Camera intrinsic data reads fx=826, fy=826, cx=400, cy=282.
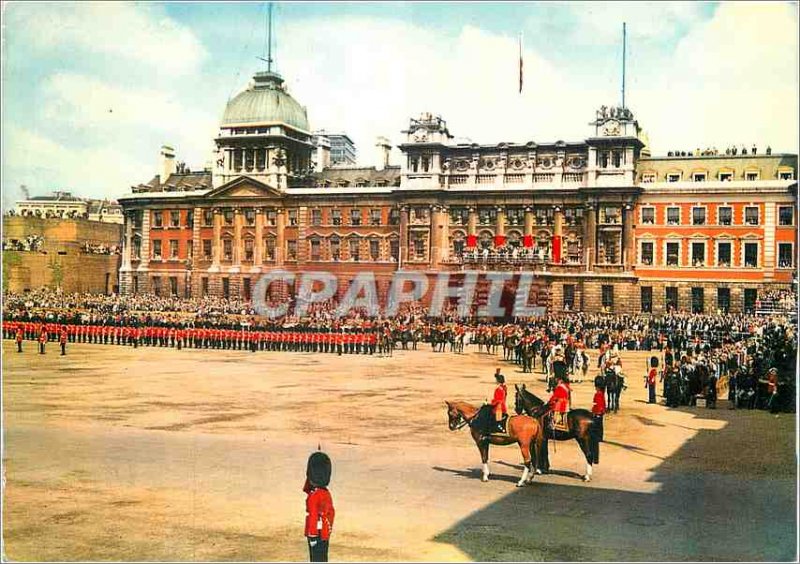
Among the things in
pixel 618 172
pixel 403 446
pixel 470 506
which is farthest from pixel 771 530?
pixel 618 172

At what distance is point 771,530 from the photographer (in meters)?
13.2

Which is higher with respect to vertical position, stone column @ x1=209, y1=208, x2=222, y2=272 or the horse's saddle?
stone column @ x1=209, y1=208, x2=222, y2=272

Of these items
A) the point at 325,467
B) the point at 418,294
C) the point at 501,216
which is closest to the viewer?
the point at 325,467

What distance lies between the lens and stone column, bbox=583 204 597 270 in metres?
56.6

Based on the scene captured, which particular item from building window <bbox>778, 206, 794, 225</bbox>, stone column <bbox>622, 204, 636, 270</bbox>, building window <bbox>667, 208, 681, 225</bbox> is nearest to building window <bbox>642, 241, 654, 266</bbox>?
stone column <bbox>622, 204, 636, 270</bbox>

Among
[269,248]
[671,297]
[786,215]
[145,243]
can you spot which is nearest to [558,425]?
[786,215]

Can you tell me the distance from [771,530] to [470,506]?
4.83 metres

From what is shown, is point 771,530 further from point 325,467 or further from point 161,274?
point 161,274

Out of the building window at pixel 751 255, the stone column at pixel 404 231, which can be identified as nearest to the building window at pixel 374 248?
the stone column at pixel 404 231

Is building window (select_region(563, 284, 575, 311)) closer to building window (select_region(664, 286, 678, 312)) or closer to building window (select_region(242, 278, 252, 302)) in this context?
building window (select_region(664, 286, 678, 312))

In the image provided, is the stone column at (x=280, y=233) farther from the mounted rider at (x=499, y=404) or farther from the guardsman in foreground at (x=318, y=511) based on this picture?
the guardsman in foreground at (x=318, y=511)

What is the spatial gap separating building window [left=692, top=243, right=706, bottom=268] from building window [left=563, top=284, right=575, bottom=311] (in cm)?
915

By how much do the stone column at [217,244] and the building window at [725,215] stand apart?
3473 centimetres

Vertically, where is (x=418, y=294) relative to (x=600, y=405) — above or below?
above
